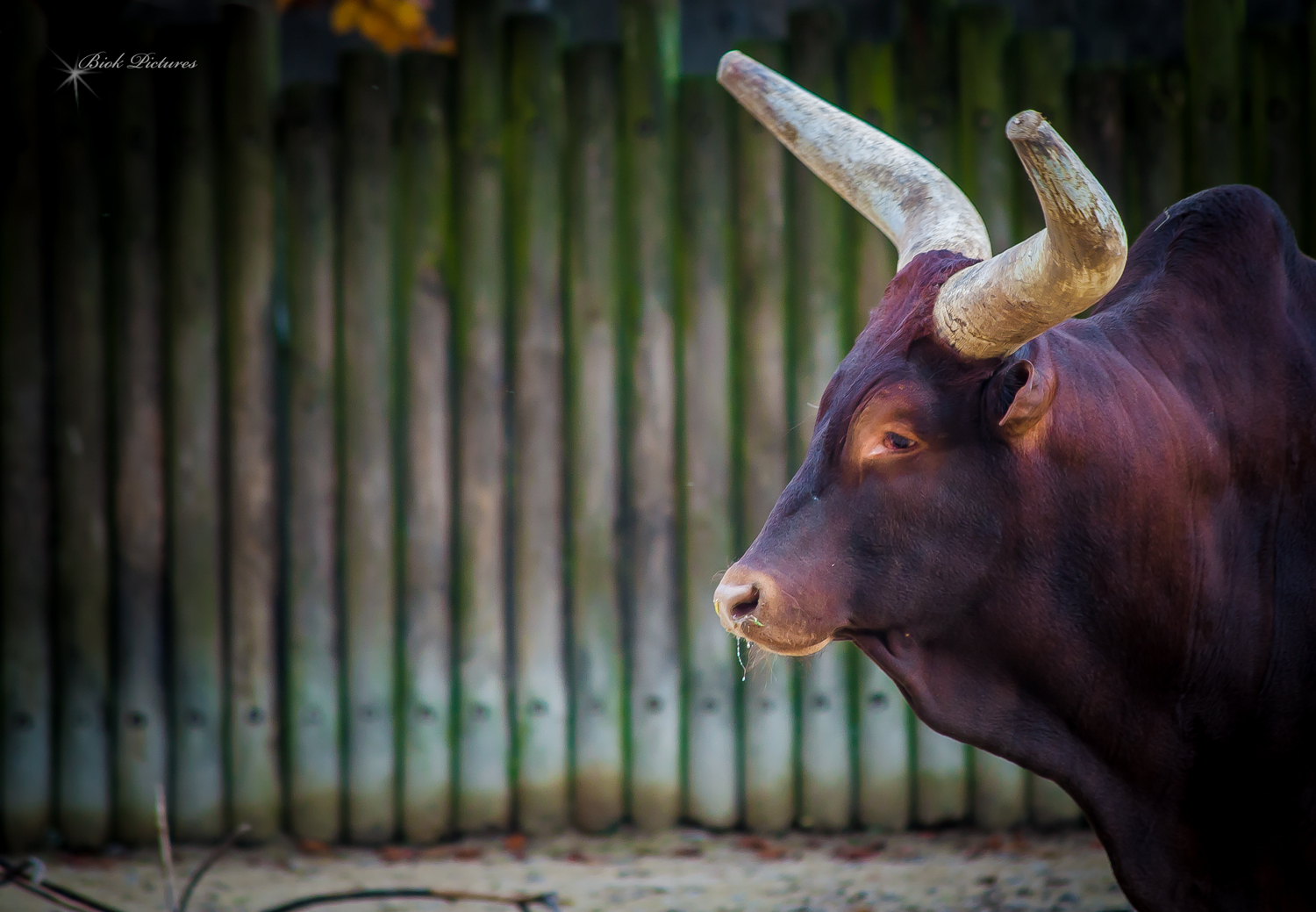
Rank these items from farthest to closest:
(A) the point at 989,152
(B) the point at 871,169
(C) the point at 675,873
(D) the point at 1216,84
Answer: (A) the point at 989,152
(D) the point at 1216,84
(C) the point at 675,873
(B) the point at 871,169

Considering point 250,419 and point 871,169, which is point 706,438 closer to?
point 250,419

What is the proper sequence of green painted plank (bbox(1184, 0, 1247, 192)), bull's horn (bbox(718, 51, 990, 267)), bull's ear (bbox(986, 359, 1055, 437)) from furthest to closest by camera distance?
green painted plank (bbox(1184, 0, 1247, 192))
bull's horn (bbox(718, 51, 990, 267))
bull's ear (bbox(986, 359, 1055, 437))

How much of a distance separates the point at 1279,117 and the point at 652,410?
2467mm

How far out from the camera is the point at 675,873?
390 centimetres

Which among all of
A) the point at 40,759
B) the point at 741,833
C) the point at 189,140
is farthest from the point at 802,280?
the point at 40,759

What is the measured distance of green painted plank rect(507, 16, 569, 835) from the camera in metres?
4.16

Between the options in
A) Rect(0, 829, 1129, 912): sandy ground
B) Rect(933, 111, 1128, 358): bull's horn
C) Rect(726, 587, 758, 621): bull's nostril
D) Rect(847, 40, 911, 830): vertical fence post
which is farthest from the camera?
Rect(847, 40, 911, 830): vertical fence post

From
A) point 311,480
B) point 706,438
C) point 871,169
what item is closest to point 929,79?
point 706,438

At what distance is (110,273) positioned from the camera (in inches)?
166

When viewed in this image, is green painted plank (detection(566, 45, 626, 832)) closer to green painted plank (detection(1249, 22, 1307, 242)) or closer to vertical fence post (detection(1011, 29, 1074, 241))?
vertical fence post (detection(1011, 29, 1074, 241))

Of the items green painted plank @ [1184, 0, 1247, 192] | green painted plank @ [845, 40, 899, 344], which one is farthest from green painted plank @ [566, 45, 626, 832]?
green painted plank @ [1184, 0, 1247, 192]

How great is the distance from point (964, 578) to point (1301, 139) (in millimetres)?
3066

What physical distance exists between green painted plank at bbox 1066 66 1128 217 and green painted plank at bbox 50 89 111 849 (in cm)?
363

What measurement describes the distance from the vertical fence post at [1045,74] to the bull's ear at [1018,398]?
2.39 m
